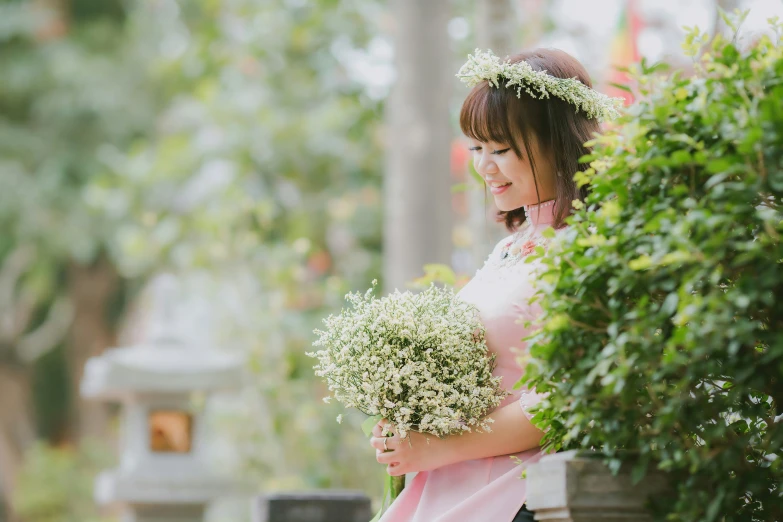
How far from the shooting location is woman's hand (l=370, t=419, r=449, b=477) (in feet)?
7.34

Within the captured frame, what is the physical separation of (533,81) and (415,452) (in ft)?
2.89

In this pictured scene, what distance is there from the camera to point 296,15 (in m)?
9.16

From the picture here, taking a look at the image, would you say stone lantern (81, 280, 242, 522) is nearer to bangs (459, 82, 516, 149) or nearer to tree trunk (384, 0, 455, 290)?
tree trunk (384, 0, 455, 290)

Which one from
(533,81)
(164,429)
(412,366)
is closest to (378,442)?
(412,366)

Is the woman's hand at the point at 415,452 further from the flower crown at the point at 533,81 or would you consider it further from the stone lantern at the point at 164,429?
the stone lantern at the point at 164,429

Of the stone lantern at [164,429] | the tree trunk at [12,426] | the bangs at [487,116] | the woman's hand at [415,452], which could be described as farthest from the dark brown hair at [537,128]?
the tree trunk at [12,426]

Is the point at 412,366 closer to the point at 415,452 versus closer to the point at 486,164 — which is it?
the point at 415,452

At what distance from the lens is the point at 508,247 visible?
8.31 ft

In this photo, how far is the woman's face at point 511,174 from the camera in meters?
2.40

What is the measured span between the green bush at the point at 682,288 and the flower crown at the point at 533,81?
443 millimetres

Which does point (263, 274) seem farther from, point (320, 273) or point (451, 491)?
point (451, 491)

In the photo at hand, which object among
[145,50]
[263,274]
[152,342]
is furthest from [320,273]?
[145,50]

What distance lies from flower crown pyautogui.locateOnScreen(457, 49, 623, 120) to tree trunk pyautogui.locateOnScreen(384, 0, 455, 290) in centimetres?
336

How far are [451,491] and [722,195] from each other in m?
0.97
